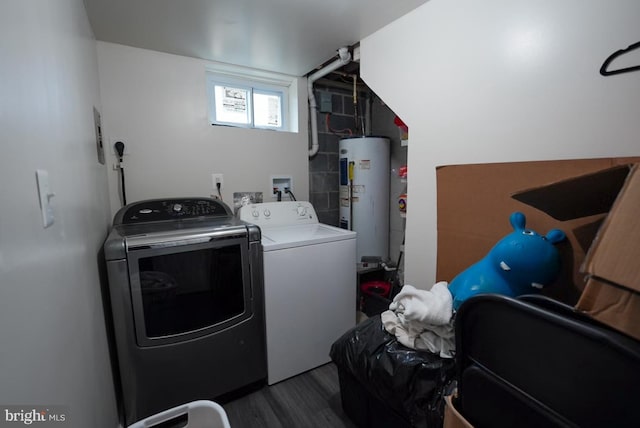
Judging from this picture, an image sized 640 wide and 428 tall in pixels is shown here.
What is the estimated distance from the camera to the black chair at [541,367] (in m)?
0.48

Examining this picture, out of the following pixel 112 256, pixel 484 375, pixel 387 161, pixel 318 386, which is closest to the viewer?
pixel 484 375

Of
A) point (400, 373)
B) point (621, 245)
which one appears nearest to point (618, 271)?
point (621, 245)

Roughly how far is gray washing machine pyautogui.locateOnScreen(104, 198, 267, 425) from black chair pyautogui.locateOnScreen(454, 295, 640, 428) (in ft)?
3.78

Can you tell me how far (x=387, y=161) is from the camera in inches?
98.4

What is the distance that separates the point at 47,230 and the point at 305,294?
132 cm

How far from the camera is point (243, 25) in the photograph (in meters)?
1.65

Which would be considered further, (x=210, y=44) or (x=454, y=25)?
(x=210, y=44)

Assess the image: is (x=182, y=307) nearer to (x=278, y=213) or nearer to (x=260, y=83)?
(x=278, y=213)

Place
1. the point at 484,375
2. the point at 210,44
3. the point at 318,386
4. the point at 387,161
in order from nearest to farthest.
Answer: the point at 484,375 < the point at 318,386 < the point at 210,44 < the point at 387,161

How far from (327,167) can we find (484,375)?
227 centimetres

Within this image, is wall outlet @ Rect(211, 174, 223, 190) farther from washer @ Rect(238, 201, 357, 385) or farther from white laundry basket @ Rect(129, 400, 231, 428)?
white laundry basket @ Rect(129, 400, 231, 428)

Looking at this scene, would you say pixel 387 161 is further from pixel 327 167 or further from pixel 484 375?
pixel 484 375

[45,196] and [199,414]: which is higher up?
[45,196]

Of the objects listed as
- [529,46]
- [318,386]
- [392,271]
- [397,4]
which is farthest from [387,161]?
[318,386]
